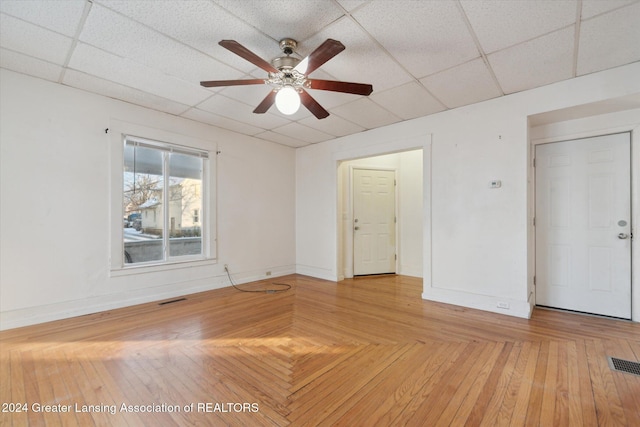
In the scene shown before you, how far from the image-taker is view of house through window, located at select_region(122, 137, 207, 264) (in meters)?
3.76

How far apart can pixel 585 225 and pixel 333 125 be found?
11.8 ft

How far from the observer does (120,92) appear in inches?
131

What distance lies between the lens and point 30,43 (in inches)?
94.4

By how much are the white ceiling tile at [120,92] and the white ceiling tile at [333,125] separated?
1788mm

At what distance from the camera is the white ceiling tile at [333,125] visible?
4163mm

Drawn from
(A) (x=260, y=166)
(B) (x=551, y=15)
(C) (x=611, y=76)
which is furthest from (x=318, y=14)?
(A) (x=260, y=166)

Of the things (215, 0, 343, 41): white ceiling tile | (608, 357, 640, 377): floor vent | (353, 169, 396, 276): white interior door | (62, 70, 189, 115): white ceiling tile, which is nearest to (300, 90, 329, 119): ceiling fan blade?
(215, 0, 343, 41): white ceiling tile

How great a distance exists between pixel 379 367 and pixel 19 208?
395cm

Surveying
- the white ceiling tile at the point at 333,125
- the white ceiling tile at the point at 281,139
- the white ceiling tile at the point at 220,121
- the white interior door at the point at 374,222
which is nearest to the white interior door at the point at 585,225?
the white interior door at the point at 374,222

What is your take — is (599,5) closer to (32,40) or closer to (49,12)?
(49,12)

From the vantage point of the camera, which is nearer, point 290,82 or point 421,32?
point 421,32

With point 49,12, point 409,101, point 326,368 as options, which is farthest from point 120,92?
point 326,368

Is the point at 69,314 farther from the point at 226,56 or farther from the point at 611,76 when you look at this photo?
the point at 611,76

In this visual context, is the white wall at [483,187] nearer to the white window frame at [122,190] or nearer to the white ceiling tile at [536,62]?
the white ceiling tile at [536,62]
